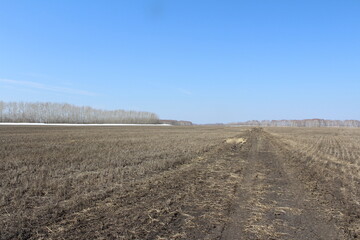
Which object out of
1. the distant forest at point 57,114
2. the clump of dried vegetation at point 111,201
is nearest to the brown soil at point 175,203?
the clump of dried vegetation at point 111,201

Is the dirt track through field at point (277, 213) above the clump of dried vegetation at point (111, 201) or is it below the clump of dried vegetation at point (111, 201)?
above

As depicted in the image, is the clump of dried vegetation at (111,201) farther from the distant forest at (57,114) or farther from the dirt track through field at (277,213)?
the distant forest at (57,114)

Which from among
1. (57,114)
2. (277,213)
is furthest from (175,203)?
(57,114)

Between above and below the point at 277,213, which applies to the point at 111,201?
below

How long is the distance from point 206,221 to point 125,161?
826cm

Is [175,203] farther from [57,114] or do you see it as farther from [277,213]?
[57,114]

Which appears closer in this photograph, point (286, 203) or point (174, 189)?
point (286, 203)

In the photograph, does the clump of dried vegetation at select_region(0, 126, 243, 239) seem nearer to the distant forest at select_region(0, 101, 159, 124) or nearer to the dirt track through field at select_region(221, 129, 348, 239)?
the dirt track through field at select_region(221, 129, 348, 239)

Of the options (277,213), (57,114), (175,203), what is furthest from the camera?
(57,114)

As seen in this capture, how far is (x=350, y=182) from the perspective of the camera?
29.7ft

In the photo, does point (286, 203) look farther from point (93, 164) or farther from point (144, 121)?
point (144, 121)

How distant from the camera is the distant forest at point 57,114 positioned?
105188 mm

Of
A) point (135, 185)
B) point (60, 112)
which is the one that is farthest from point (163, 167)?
point (60, 112)

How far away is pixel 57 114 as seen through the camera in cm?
12088
